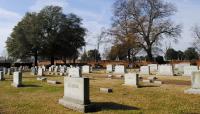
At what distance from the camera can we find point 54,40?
6191 centimetres

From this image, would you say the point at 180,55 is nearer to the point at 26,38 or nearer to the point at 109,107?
the point at 26,38

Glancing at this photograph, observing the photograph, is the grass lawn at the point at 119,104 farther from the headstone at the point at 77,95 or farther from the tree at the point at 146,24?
the tree at the point at 146,24

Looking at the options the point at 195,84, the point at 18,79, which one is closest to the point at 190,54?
the point at 18,79

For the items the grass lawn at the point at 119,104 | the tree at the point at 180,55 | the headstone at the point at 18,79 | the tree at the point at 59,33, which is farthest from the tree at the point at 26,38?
the tree at the point at 180,55

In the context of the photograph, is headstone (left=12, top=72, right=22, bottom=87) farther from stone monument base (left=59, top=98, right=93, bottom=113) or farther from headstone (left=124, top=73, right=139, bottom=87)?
stone monument base (left=59, top=98, right=93, bottom=113)

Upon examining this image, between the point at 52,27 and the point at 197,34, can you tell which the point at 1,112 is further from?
the point at 197,34

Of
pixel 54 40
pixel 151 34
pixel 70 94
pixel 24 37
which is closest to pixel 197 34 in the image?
pixel 151 34

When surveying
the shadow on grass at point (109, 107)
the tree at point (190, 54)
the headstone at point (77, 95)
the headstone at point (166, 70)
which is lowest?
the shadow on grass at point (109, 107)

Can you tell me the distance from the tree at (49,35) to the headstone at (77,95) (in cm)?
4987

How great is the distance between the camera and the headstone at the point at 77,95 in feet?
37.0

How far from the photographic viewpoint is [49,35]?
205ft

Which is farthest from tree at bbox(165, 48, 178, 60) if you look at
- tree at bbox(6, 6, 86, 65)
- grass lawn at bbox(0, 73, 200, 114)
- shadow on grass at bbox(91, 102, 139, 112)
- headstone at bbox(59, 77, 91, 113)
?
headstone at bbox(59, 77, 91, 113)

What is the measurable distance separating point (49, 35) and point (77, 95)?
51.9m

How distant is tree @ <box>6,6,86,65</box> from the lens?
204 ft
